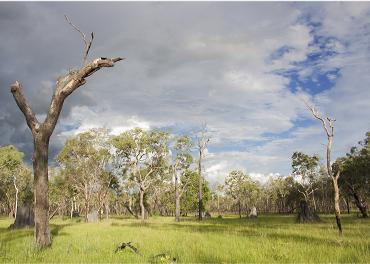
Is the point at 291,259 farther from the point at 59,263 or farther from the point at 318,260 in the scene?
the point at 59,263

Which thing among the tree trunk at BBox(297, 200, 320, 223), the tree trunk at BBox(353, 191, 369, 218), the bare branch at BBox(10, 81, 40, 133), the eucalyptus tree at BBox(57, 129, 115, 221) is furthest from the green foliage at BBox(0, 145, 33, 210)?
the bare branch at BBox(10, 81, 40, 133)

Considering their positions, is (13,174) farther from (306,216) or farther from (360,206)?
(360,206)

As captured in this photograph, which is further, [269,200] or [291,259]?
[269,200]

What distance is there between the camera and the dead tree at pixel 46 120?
15.6m

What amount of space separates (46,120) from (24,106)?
1147mm

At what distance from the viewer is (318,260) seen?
34.3 ft

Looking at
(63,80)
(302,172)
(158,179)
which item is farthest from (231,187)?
(63,80)

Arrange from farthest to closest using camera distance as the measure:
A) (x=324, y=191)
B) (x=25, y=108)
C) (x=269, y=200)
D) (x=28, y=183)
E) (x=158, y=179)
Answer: (x=269, y=200)
(x=324, y=191)
(x=28, y=183)
(x=158, y=179)
(x=25, y=108)

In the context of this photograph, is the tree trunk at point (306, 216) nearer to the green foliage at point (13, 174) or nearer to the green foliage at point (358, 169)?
the green foliage at point (358, 169)

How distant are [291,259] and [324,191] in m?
93.5

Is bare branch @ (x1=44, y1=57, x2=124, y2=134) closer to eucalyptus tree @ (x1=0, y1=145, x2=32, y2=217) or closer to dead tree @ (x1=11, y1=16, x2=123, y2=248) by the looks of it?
dead tree @ (x1=11, y1=16, x2=123, y2=248)

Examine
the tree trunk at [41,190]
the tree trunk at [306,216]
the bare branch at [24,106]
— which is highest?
the bare branch at [24,106]

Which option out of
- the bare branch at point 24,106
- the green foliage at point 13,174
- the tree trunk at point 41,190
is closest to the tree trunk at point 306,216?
the tree trunk at point 41,190

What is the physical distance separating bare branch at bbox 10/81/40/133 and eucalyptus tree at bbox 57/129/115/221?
143ft
